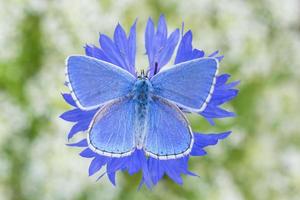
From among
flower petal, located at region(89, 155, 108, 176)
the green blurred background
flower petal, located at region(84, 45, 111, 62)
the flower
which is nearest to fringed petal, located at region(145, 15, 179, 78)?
the flower

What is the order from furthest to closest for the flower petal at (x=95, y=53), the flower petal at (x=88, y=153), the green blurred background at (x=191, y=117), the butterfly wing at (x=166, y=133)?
1. the green blurred background at (x=191, y=117)
2. the flower petal at (x=95, y=53)
3. the flower petal at (x=88, y=153)
4. the butterfly wing at (x=166, y=133)

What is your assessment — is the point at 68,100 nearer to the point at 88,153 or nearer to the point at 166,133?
the point at 88,153

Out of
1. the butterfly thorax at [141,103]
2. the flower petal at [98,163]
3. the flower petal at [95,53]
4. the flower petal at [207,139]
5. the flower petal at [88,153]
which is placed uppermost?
the flower petal at [95,53]

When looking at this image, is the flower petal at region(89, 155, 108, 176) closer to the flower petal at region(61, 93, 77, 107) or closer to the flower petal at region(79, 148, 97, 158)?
the flower petal at region(79, 148, 97, 158)

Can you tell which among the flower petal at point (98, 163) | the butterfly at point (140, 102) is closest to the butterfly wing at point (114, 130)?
the butterfly at point (140, 102)

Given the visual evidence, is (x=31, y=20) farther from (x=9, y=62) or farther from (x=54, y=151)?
(x=54, y=151)

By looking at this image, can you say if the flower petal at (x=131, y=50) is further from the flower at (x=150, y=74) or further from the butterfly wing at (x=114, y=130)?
the butterfly wing at (x=114, y=130)
